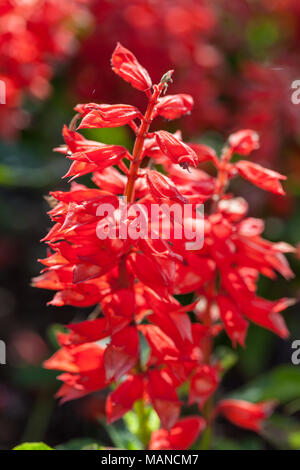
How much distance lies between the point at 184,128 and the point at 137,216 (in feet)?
4.45

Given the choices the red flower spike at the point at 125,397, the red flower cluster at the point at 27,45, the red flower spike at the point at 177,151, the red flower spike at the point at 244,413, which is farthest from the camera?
the red flower cluster at the point at 27,45

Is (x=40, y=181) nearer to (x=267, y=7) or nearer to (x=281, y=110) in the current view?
(x=281, y=110)

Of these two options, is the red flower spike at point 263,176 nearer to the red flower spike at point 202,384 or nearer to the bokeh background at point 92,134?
the red flower spike at point 202,384

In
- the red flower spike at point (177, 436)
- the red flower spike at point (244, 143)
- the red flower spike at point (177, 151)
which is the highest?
the red flower spike at point (177, 151)

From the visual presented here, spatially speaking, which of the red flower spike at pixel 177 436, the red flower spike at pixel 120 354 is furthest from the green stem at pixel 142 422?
the red flower spike at pixel 120 354

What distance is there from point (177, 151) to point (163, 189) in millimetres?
48

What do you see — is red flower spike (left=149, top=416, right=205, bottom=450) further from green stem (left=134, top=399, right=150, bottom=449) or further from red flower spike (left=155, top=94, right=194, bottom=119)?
red flower spike (left=155, top=94, right=194, bottom=119)

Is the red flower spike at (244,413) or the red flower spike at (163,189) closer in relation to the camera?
the red flower spike at (163,189)

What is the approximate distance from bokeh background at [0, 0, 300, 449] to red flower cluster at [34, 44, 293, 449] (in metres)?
0.70

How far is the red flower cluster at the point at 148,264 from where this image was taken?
0.68 meters

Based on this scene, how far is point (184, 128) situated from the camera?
198 centimetres

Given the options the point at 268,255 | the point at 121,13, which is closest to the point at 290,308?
the point at 268,255

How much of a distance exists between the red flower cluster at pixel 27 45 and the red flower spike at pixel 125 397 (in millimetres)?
1046

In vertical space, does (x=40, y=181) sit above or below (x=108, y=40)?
below
